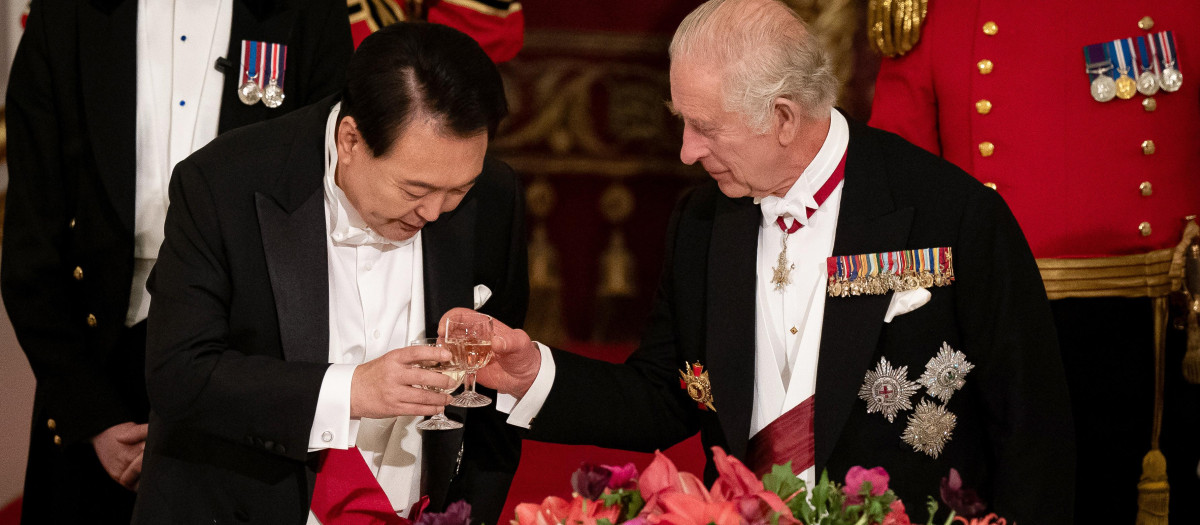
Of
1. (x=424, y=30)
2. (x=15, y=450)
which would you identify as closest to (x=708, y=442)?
(x=424, y=30)

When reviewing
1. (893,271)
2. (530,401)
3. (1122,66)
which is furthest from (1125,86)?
(530,401)

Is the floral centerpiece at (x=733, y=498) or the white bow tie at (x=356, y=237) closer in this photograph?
the floral centerpiece at (x=733, y=498)

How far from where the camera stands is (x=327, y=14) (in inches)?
98.9

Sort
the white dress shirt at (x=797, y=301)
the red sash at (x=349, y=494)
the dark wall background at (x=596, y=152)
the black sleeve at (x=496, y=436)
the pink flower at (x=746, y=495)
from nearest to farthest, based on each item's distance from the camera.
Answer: the pink flower at (x=746, y=495), the red sash at (x=349, y=494), the white dress shirt at (x=797, y=301), the black sleeve at (x=496, y=436), the dark wall background at (x=596, y=152)

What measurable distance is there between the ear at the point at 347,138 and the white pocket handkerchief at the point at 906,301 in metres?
0.88

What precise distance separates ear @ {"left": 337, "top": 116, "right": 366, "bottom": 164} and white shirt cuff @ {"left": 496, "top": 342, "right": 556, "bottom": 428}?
0.49 m

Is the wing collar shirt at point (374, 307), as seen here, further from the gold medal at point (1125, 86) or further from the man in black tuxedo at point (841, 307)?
the gold medal at point (1125, 86)

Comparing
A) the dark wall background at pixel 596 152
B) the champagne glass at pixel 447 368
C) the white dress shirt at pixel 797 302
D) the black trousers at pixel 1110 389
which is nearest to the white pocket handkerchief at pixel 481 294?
the champagne glass at pixel 447 368

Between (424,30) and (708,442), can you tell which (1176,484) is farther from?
(424,30)

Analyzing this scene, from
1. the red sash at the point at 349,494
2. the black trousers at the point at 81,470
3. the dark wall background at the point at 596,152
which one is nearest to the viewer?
the red sash at the point at 349,494

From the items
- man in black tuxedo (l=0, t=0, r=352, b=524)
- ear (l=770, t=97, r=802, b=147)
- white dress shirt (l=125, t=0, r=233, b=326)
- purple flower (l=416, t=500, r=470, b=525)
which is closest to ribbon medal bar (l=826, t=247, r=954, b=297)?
ear (l=770, t=97, r=802, b=147)

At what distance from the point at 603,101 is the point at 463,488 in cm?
276

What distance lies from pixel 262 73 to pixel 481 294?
714 millimetres

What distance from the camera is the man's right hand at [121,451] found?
2234 mm
